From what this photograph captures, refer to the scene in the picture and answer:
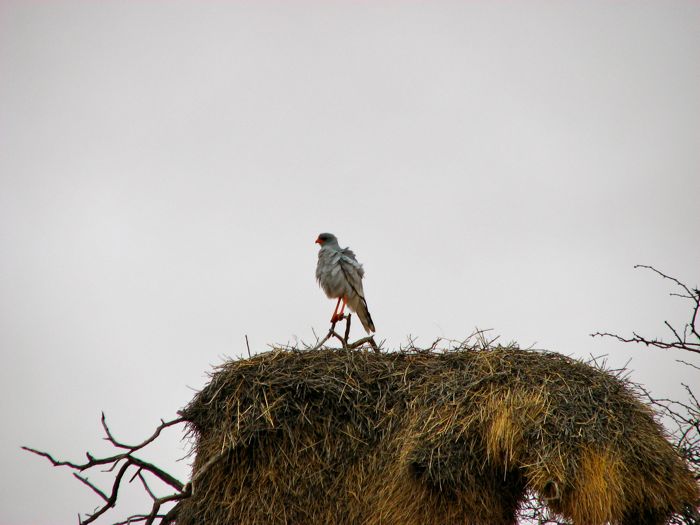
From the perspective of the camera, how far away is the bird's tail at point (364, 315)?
427 inches

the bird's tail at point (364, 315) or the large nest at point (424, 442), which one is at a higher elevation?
the bird's tail at point (364, 315)

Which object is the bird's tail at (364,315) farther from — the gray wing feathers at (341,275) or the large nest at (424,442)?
the large nest at (424,442)

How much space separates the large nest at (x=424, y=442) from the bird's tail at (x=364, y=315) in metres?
3.36

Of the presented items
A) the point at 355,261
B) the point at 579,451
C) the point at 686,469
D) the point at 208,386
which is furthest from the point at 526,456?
the point at 355,261

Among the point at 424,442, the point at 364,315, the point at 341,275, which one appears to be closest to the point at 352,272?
the point at 341,275

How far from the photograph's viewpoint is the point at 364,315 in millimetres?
11133

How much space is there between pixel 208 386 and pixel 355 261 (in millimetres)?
3955

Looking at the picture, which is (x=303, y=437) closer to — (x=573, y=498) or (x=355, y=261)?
(x=573, y=498)

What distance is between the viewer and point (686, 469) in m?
5.97

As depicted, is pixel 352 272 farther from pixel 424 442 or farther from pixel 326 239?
pixel 424 442

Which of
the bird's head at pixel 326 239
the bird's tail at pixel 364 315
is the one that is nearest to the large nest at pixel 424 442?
the bird's tail at pixel 364 315

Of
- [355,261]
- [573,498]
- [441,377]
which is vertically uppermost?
[355,261]

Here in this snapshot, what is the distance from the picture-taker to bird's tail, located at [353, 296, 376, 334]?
10844mm

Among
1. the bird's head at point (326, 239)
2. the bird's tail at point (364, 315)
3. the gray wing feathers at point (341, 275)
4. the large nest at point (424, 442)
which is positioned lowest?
the large nest at point (424, 442)
